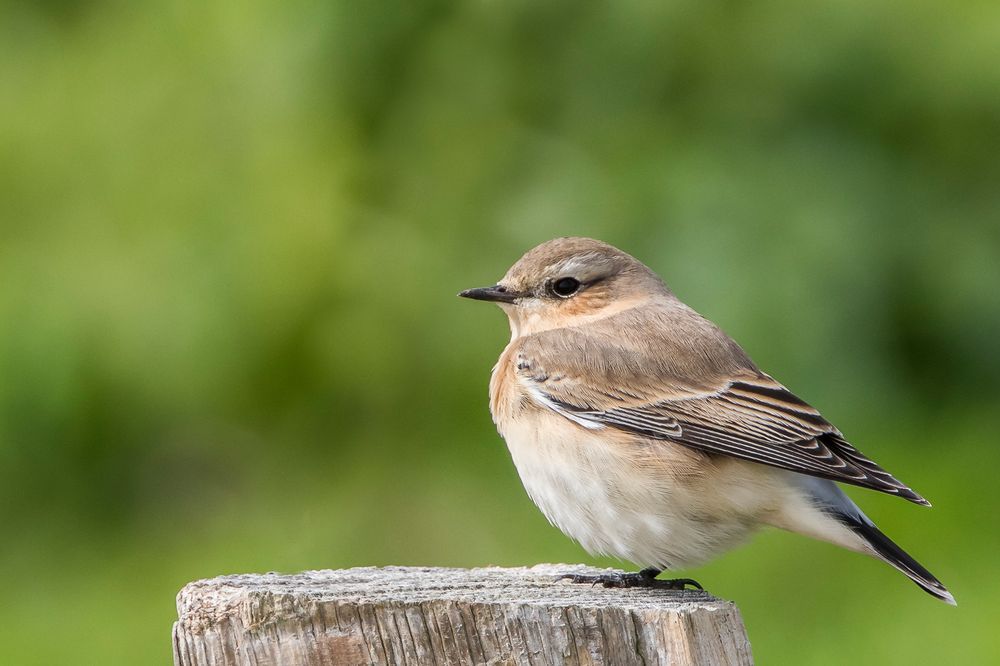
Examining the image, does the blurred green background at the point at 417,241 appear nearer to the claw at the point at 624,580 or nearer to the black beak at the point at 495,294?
the black beak at the point at 495,294

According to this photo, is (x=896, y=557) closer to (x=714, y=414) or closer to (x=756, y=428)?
(x=756, y=428)

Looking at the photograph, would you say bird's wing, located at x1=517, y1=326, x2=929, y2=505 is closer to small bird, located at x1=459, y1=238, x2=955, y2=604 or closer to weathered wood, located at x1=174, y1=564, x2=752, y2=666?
small bird, located at x1=459, y1=238, x2=955, y2=604

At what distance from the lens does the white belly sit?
16.7ft

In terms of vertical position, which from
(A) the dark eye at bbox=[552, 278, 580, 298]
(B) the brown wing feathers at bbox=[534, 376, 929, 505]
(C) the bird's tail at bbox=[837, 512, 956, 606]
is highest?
(A) the dark eye at bbox=[552, 278, 580, 298]

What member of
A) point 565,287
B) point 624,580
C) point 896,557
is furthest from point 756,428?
point 565,287

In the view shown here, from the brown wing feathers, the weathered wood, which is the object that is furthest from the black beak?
the weathered wood

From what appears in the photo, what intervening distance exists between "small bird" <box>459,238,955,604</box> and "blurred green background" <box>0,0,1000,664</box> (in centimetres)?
254

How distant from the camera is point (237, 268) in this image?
888 cm

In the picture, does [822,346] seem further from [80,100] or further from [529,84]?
[80,100]

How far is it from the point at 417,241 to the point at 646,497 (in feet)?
13.9

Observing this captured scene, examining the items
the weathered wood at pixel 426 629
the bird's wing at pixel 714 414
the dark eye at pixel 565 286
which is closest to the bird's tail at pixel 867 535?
the bird's wing at pixel 714 414

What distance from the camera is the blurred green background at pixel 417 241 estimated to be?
8398mm

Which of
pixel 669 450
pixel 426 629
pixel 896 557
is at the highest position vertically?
pixel 669 450

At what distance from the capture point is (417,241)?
29.6ft
